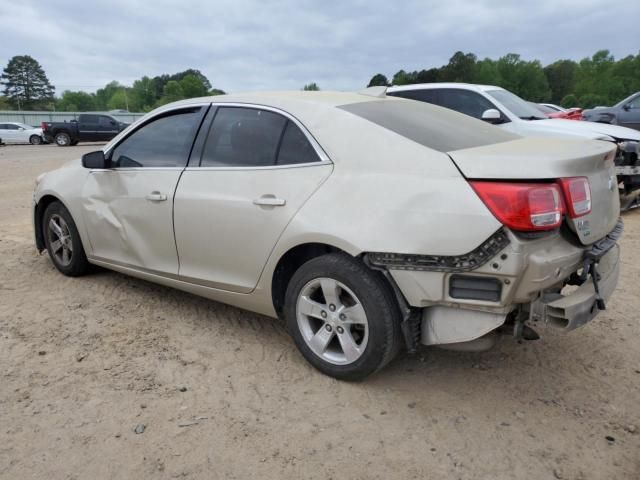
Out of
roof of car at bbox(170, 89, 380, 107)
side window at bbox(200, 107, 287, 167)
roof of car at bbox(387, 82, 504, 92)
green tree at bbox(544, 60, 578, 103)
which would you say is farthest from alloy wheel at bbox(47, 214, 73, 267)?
green tree at bbox(544, 60, 578, 103)

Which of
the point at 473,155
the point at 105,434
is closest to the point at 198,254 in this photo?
the point at 105,434

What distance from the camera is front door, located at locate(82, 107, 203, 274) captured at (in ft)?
12.2

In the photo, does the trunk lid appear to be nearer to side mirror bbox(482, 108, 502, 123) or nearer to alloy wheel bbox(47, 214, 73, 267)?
alloy wheel bbox(47, 214, 73, 267)

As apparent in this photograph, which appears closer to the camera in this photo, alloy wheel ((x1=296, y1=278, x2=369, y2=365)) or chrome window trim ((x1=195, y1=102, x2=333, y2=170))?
alloy wheel ((x1=296, y1=278, x2=369, y2=365))

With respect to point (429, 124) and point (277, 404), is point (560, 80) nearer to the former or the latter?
point (429, 124)

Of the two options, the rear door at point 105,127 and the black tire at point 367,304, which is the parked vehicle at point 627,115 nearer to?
the black tire at point 367,304

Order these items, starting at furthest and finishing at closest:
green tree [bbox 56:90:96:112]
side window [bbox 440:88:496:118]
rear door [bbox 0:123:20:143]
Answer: green tree [bbox 56:90:96:112] → rear door [bbox 0:123:20:143] → side window [bbox 440:88:496:118]

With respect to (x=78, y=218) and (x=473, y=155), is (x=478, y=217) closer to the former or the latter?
(x=473, y=155)

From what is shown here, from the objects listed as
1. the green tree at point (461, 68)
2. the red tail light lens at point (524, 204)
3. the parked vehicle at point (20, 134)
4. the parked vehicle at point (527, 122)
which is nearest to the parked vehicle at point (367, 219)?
the red tail light lens at point (524, 204)

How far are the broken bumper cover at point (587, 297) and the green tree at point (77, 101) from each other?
429ft

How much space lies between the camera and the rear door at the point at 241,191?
10.1ft

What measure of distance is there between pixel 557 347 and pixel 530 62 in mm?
105719

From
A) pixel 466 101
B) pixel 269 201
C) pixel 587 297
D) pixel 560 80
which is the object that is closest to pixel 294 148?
pixel 269 201

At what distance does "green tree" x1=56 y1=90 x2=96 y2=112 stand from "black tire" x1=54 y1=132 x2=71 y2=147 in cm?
10281
